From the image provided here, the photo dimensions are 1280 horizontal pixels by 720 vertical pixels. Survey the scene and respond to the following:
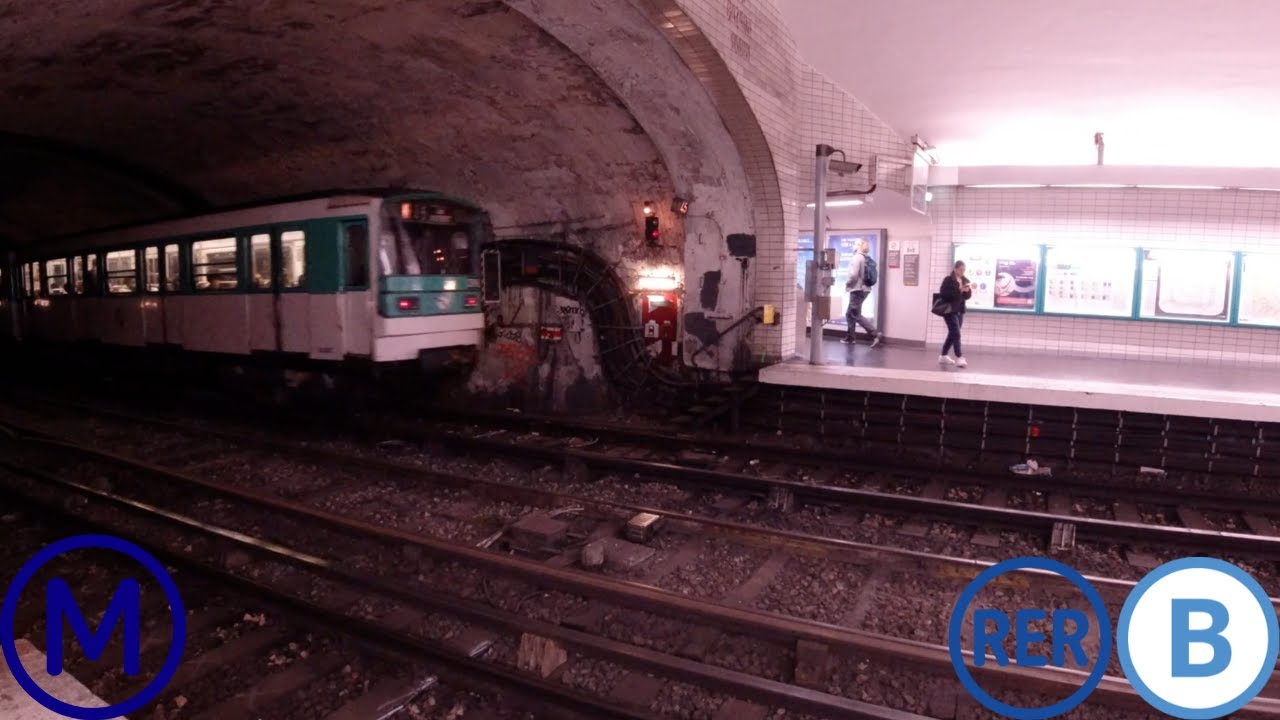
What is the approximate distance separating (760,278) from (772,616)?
641 cm

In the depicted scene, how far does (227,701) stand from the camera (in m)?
3.96

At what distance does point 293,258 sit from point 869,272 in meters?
8.52

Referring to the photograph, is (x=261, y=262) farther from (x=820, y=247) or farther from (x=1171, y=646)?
(x=1171, y=646)

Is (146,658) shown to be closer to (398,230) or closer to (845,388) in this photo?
(398,230)

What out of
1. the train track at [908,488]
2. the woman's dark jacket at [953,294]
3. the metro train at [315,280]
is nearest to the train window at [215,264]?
the metro train at [315,280]

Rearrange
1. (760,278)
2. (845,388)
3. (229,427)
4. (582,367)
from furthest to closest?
(582,367) < (229,427) < (760,278) < (845,388)

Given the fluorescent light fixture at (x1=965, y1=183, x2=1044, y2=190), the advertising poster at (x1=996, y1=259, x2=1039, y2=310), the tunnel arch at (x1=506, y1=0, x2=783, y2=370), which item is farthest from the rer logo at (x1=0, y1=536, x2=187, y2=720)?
the advertising poster at (x1=996, y1=259, x2=1039, y2=310)

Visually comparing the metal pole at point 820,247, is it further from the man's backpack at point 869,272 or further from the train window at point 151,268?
the train window at point 151,268

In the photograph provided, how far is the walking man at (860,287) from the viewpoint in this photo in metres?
→ 11.9

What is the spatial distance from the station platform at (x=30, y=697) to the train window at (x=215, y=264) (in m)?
7.78

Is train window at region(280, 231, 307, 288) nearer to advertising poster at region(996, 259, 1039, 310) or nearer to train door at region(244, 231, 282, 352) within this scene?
train door at region(244, 231, 282, 352)

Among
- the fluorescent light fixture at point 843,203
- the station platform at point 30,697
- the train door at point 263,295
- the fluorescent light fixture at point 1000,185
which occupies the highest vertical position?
the fluorescent light fixture at point 1000,185

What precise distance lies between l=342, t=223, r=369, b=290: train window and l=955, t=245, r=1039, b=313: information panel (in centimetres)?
917

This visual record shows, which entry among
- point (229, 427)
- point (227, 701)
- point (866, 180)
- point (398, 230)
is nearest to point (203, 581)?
point (227, 701)
